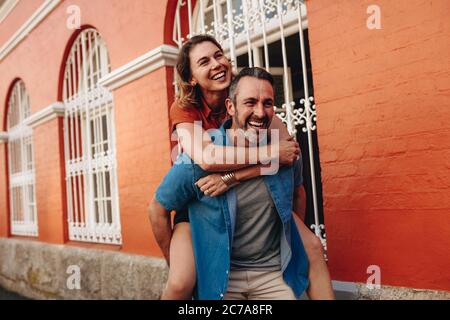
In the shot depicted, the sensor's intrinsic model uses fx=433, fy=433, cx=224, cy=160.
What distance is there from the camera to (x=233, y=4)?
4160mm

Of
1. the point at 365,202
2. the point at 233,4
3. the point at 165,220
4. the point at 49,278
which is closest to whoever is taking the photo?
the point at 165,220

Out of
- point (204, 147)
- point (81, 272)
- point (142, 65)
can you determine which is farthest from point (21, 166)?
point (204, 147)

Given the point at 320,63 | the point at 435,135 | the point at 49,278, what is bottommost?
the point at 49,278

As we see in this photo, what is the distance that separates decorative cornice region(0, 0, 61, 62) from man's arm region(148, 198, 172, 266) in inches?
224

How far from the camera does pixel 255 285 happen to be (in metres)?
1.83

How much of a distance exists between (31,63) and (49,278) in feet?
12.2

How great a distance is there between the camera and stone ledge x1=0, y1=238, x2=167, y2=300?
471 centimetres

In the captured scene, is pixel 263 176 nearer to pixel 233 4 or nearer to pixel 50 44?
pixel 233 4

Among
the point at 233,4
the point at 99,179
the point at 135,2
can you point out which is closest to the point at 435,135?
the point at 233,4

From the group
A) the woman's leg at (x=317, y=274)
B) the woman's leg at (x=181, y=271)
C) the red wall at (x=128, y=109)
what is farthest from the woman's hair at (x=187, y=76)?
the red wall at (x=128, y=109)

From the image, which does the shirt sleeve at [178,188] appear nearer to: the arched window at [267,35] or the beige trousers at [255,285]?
the beige trousers at [255,285]

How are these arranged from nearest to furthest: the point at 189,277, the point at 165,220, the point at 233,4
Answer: the point at 189,277 → the point at 165,220 → the point at 233,4

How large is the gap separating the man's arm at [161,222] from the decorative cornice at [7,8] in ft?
25.0

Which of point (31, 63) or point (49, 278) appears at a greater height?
point (31, 63)
